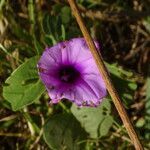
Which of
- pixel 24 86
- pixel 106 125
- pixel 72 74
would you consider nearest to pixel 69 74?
pixel 72 74

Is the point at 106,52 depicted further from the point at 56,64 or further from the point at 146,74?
the point at 56,64

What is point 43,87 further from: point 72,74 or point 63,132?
point 63,132

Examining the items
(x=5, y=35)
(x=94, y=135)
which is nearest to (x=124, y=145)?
(x=94, y=135)

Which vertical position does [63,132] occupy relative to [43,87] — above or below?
below

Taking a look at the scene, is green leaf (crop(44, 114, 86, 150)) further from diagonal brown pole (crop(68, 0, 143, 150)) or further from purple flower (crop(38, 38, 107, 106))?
diagonal brown pole (crop(68, 0, 143, 150))

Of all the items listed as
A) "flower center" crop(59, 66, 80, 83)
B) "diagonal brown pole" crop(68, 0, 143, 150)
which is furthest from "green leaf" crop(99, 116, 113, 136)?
"diagonal brown pole" crop(68, 0, 143, 150)

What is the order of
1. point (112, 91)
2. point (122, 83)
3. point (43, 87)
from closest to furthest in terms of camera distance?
point (112, 91) < point (43, 87) < point (122, 83)

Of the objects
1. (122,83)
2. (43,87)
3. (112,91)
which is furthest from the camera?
(122,83)
